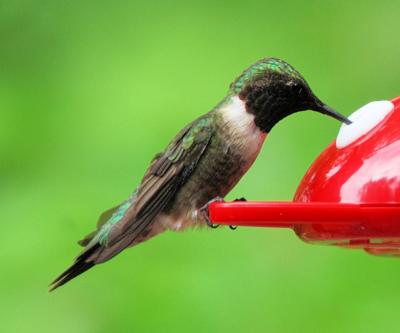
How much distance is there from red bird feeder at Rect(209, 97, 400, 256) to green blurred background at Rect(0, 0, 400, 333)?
1.50 meters

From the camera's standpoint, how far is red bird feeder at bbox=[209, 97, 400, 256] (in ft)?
8.52

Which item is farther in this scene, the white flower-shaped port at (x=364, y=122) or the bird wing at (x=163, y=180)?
the bird wing at (x=163, y=180)

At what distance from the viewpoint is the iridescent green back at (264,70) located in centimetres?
343

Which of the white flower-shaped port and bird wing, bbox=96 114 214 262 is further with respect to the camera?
bird wing, bbox=96 114 214 262

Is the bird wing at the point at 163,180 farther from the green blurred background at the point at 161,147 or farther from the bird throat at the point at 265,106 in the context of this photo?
the green blurred background at the point at 161,147

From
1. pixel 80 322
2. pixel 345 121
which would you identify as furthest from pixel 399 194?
pixel 80 322

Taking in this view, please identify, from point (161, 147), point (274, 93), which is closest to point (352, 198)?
point (274, 93)

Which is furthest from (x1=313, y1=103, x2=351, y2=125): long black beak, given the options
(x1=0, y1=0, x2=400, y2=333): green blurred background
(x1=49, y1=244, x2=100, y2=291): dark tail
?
(x1=0, y1=0, x2=400, y2=333): green blurred background

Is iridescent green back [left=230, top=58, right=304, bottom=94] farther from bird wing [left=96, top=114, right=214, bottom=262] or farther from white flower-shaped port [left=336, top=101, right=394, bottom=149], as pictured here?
white flower-shaped port [left=336, top=101, right=394, bottom=149]

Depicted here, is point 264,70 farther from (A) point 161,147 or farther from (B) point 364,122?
(A) point 161,147

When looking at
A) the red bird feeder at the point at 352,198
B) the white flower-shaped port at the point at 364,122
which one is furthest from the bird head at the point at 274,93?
the red bird feeder at the point at 352,198

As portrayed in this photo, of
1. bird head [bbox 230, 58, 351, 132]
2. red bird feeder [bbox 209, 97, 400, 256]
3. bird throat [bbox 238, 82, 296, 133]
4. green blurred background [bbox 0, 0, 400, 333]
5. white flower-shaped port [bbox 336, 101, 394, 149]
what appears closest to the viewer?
red bird feeder [bbox 209, 97, 400, 256]

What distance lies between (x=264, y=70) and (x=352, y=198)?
36.9 inches

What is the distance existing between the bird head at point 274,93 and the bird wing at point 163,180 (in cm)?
19
